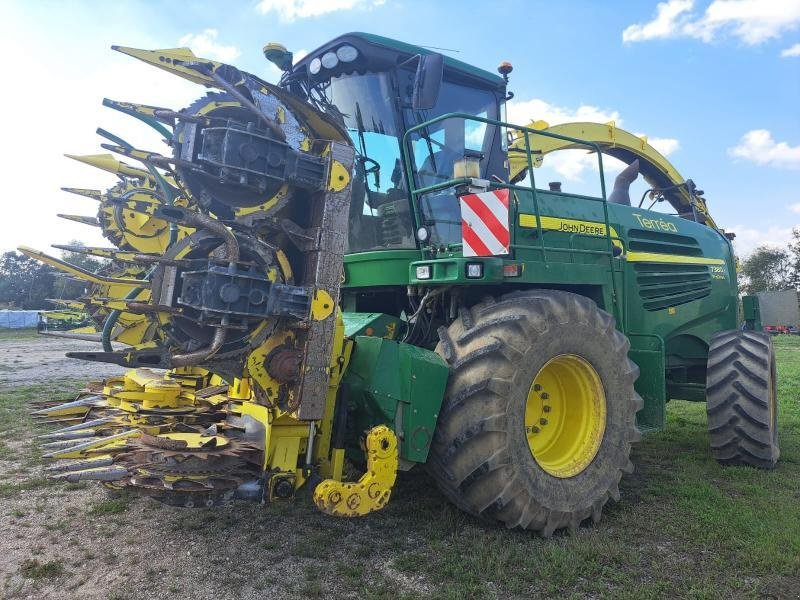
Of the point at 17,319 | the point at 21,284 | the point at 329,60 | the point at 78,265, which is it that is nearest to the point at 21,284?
the point at 21,284

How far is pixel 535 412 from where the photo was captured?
4.14m

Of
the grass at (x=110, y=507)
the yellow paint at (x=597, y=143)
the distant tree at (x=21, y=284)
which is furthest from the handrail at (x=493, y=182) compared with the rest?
the distant tree at (x=21, y=284)

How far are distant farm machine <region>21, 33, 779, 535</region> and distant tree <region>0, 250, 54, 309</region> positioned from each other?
48.2 m

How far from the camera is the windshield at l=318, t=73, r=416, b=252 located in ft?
14.4

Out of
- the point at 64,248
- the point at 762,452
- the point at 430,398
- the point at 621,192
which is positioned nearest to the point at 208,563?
the point at 430,398

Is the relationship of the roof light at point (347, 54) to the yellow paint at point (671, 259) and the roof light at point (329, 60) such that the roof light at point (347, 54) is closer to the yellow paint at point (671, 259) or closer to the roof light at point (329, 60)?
the roof light at point (329, 60)

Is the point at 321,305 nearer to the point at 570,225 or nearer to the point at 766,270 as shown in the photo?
the point at 570,225

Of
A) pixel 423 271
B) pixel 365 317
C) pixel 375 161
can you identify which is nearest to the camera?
pixel 423 271

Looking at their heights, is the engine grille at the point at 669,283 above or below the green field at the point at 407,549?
above

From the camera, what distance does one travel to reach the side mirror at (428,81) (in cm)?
375

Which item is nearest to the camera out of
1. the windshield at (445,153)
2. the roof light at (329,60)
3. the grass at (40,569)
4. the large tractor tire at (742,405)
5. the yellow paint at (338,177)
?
the grass at (40,569)

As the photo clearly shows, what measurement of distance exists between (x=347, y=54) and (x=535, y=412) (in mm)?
2961

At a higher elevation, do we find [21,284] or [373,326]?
[21,284]

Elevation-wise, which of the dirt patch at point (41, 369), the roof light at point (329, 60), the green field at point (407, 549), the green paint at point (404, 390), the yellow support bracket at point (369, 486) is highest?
→ the roof light at point (329, 60)
